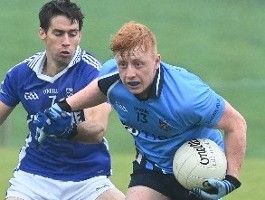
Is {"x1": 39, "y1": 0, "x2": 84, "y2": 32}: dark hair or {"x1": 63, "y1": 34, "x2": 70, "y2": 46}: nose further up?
{"x1": 39, "y1": 0, "x2": 84, "y2": 32}: dark hair

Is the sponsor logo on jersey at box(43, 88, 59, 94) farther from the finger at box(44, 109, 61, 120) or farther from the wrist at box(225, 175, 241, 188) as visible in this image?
the wrist at box(225, 175, 241, 188)

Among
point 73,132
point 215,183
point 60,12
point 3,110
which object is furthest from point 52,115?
point 215,183

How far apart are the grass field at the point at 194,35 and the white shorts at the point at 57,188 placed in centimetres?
1119

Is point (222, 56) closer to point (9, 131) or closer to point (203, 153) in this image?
point (9, 131)

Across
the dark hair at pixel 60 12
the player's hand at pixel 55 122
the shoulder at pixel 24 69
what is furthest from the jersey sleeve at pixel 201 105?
the shoulder at pixel 24 69

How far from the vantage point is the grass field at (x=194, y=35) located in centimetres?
2252

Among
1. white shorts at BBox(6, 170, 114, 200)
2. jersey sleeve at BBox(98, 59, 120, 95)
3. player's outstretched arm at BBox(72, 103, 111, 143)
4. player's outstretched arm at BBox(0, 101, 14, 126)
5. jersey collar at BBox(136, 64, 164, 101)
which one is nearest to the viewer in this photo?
jersey collar at BBox(136, 64, 164, 101)

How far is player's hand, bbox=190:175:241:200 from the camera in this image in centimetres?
709

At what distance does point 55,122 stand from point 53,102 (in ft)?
2.12

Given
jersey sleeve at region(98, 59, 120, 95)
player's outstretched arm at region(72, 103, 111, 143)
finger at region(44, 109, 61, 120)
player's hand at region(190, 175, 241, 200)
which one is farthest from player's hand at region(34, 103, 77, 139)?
player's hand at region(190, 175, 241, 200)

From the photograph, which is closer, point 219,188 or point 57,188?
point 219,188

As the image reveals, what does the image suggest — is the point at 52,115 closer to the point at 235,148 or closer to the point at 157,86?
the point at 157,86

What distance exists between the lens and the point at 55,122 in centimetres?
754

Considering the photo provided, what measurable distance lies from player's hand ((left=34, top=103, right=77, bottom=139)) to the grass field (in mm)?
11877
